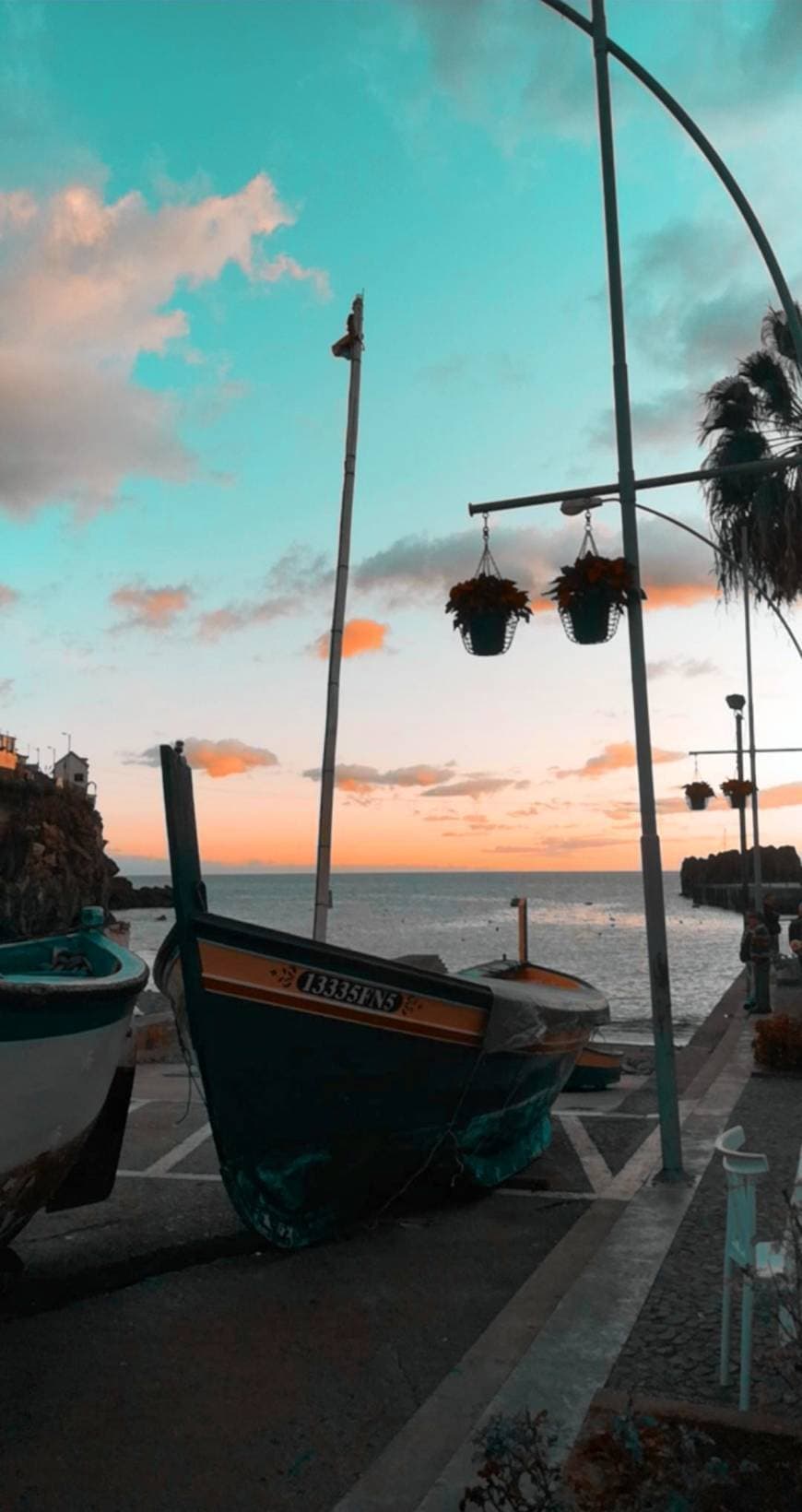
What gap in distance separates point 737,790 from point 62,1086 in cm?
2476

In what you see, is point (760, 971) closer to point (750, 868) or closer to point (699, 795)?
point (699, 795)

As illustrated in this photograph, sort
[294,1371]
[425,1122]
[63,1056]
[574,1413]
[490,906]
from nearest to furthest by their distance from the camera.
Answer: [574,1413], [294,1371], [63,1056], [425,1122], [490,906]

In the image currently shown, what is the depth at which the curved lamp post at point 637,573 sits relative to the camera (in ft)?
30.1

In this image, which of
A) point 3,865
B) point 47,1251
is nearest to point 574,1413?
point 47,1251

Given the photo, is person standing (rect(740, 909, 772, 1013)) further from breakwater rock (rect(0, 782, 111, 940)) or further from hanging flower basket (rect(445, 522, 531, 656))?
breakwater rock (rect(0, 782, 111, 940))

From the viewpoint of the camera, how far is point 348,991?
7.66 meters

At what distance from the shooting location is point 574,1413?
4.78m

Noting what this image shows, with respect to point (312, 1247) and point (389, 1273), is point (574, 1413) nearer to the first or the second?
point (389, 1273)

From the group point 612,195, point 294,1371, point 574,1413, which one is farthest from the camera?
point 612,195

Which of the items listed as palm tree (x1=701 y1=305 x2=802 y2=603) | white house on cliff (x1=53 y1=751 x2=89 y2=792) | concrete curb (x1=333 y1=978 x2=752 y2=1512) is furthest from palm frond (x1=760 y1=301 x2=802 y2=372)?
white house on cliff (x1=53 y1=751 x2=89 y2=792)

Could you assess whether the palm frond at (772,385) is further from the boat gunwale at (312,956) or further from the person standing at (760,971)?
the boat gunwale at (312,956)

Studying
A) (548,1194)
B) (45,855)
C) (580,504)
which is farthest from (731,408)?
(45,855)

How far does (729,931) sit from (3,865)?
219ft

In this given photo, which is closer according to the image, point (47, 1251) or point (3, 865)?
point (47, 1251)
